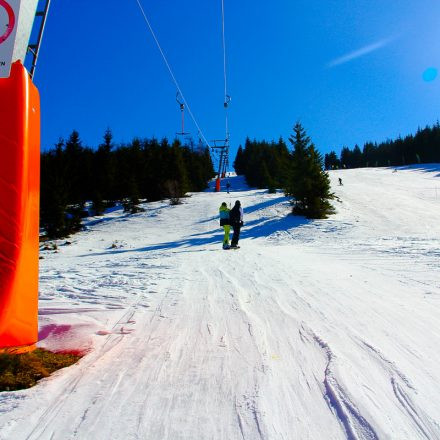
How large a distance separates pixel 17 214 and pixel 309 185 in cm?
2029

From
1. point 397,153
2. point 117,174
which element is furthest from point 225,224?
point 397,153

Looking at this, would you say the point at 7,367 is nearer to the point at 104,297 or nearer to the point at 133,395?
the point at 133,395

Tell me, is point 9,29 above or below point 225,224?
above

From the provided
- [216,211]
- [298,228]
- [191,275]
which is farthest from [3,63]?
[216,211]

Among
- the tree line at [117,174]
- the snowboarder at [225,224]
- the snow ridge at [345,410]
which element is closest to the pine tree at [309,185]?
the snowboarder at [225,224]

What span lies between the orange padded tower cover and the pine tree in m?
19.5

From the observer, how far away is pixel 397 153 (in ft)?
322

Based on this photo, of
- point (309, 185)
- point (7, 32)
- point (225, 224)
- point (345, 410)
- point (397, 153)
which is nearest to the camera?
point (345, 410)

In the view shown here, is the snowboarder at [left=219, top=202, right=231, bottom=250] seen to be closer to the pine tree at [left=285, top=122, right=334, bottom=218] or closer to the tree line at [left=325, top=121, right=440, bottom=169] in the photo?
the pine tree at [left=285, top=122, right=334, bottom=218]

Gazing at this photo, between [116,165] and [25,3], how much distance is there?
40406mm

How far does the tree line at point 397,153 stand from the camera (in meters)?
85.6

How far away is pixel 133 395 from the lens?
1.99 metres

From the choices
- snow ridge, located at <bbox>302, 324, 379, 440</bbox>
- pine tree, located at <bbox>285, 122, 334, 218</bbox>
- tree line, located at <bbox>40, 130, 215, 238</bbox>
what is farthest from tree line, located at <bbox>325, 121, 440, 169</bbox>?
snow ridge, located at <bbox>302, 324, 379, 440</bbox>

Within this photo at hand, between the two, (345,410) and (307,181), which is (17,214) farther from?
(307,181)
